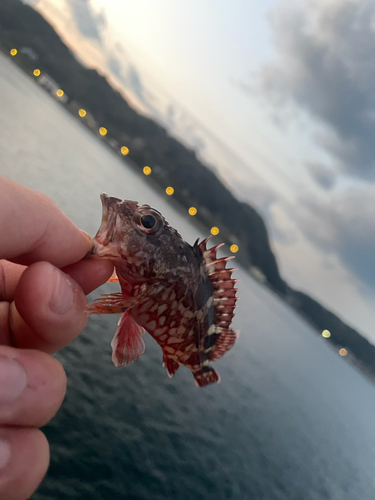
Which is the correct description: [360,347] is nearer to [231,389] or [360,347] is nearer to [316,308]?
[316,308]

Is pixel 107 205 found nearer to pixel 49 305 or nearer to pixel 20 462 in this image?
pixel 49 305

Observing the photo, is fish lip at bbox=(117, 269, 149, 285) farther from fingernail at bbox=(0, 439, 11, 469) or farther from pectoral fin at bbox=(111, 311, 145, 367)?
fingernail at bbox=(0, 439, 11, 469)

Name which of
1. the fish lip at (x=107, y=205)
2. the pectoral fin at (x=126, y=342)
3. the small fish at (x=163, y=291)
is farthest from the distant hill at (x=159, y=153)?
the fish lip at (x=107, y=205)

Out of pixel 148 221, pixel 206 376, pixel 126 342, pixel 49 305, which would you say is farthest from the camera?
pixel 206 376

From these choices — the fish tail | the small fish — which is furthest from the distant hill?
the small fish

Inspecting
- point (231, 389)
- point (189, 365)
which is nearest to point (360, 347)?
point (231, 389)

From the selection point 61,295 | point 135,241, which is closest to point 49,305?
point 61,295
